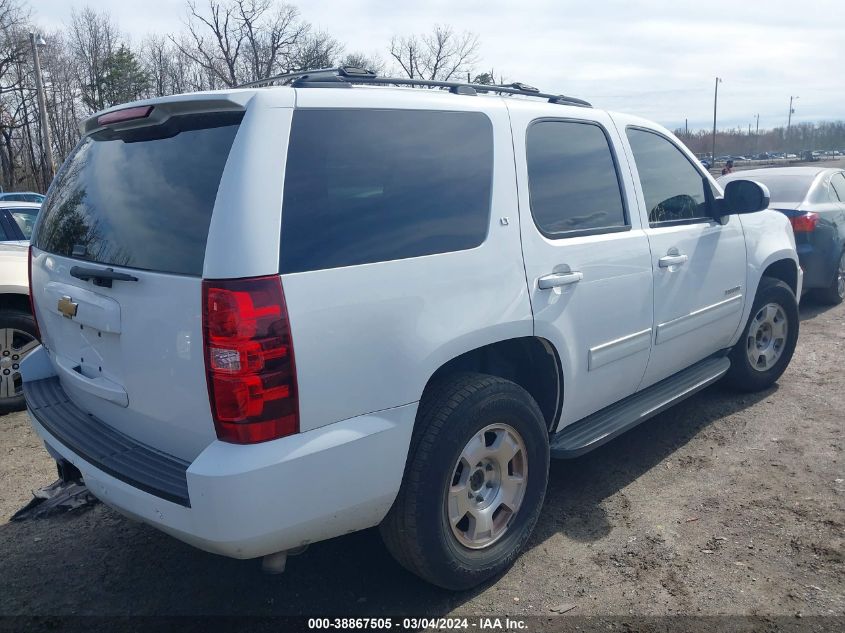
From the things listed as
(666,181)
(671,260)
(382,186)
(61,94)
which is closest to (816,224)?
(666,181)

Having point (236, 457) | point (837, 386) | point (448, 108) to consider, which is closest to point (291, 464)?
point (236, 457)

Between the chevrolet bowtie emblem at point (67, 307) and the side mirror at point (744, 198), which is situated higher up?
the side mirror at point (744, 198)

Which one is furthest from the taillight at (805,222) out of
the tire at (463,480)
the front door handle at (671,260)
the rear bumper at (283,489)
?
the rear bumper at (283,489)

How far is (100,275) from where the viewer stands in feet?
8.25

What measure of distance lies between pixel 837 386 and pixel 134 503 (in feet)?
17.2

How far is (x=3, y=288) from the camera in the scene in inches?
205

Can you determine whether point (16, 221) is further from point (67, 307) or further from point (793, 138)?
point (793, 138)

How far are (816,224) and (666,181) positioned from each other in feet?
15.7

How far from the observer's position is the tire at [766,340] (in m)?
5.01

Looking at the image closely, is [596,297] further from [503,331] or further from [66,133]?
[66,133]

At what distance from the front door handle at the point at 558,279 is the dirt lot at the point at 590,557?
49.5 inches

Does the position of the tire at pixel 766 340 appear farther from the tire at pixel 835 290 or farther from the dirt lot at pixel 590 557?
the tire at pixel 835 290

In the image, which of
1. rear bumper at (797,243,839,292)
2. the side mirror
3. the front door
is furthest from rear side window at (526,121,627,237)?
rear bumper at (797,243,839,292)

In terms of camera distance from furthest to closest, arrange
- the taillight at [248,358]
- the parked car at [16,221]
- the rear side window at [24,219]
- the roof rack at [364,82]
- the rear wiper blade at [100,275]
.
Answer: the rear side window at [24,219], the parked car at [16,221], the roof rack at [364,82], the rear wiper blade at [100,275], the taillight at [248,358]
